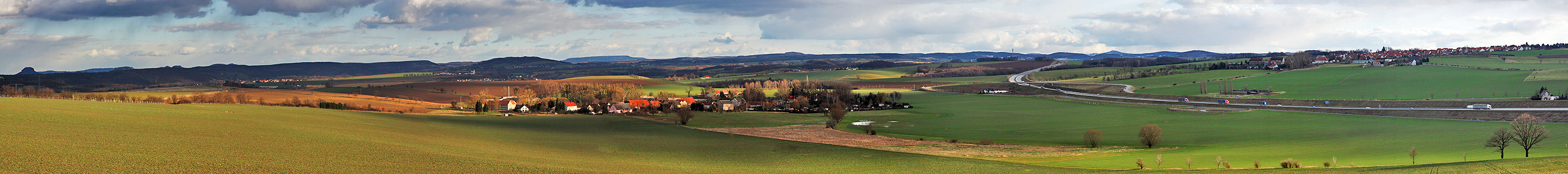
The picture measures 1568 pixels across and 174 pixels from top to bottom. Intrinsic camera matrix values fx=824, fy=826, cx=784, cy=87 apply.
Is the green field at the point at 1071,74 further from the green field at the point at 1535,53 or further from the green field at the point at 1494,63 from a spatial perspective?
the green field at the point at 1535,53

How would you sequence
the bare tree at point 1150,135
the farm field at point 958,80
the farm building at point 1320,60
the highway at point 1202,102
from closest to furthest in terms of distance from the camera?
the bare tree at point 1150,135 → the highway at point 1202,102 → the farm building at point 1320,60 → the farm field at point 958,80

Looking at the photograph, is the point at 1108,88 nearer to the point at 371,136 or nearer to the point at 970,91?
the point at 970,91

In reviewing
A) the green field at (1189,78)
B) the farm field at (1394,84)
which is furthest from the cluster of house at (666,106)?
the green field at (1189,78)

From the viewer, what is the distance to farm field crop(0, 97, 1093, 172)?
19297 mm

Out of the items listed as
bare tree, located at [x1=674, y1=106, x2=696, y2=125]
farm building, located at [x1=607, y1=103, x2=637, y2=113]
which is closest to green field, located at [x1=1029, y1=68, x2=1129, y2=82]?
farm building, located at [x1=607, y1=103, x2=637, y2=113]

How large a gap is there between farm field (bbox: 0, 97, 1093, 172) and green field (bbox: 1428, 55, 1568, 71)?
106273 mm

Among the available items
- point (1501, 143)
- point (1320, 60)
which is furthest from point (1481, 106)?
point (1320, 60)

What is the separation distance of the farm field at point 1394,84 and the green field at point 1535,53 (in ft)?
88.3

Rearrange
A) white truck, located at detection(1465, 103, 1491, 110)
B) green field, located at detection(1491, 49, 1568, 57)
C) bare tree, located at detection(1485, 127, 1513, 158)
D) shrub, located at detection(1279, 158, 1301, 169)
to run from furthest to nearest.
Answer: green field, located at detection(1491, 49, 1568, 57), white truck, located at detection(1465, 103, 1491, 110), bare tree, located at detection(1485, 127, 1513, 158), shrub, located at detection(1279, 158, 1301, 169)

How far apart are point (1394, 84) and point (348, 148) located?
338 ft

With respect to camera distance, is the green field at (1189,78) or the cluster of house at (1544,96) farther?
the green field at (1189,78)

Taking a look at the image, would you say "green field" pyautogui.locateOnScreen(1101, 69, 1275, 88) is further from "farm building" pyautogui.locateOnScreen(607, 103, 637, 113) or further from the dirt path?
the dirt path

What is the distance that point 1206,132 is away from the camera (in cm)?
5100

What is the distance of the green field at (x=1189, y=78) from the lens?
378 feet
